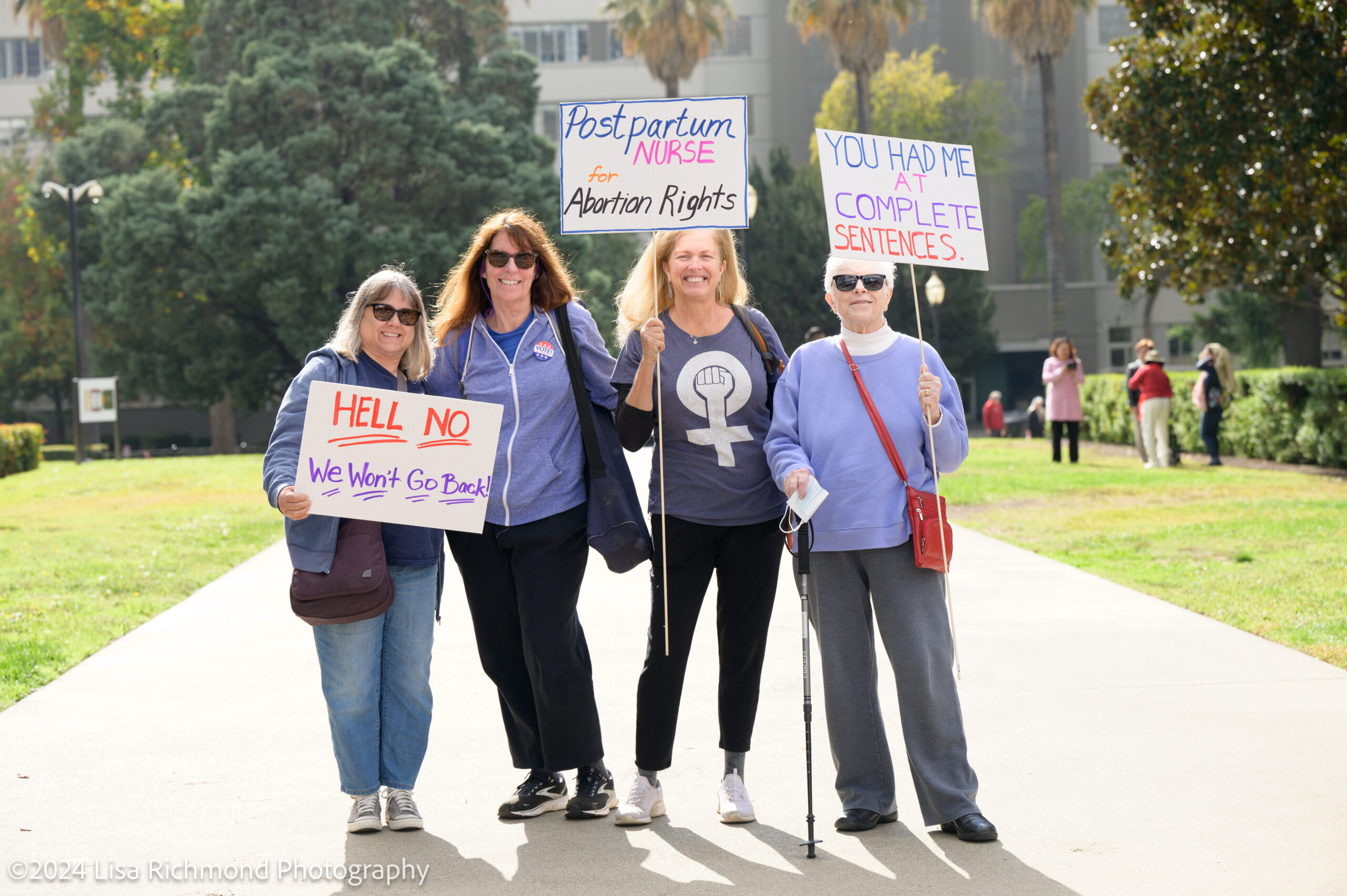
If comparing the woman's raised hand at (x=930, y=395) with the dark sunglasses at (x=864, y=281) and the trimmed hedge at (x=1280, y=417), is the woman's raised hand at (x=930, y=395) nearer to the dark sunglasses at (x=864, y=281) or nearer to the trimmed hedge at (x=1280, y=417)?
the dark sunglasses at (x=864, y=281)

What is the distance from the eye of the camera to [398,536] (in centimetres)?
436

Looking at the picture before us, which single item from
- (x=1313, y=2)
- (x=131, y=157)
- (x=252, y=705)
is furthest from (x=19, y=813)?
(x=131, y=157)

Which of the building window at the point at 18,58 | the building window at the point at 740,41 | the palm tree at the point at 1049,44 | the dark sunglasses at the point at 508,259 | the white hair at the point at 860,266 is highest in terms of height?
the building window at the point at 740,41

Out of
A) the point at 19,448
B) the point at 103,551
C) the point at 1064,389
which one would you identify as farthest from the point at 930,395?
the point at 19,448

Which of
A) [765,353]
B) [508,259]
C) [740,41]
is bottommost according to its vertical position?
[765,353]

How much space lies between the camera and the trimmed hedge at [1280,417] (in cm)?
1738

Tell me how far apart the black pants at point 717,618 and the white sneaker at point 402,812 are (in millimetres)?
764

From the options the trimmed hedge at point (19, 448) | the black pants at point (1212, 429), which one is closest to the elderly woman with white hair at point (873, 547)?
the black pants at point (1212, 429)

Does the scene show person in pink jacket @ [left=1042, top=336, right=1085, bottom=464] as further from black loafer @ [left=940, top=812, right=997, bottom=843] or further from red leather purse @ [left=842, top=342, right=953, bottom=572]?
black loafer @ [left=940, top=812, right=997, bottom=843]

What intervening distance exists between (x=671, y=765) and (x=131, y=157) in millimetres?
35394

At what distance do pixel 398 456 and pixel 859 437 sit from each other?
1.51 meters

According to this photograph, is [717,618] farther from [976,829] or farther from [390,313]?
[390,313]

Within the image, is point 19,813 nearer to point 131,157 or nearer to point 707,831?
point 707,831

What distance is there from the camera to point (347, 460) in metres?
4.19
